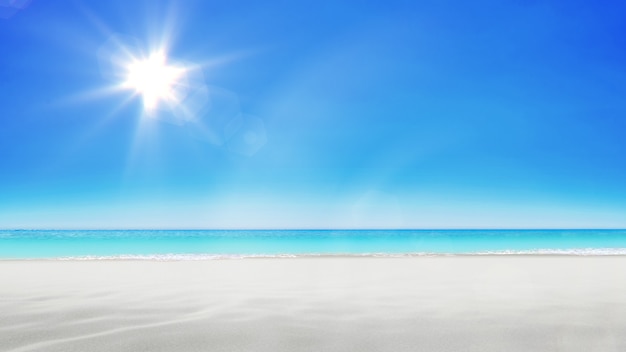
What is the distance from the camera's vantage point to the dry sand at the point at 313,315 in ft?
8.76

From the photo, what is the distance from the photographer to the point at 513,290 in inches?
196

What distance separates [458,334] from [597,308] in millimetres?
1859

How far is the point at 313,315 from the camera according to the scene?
11.5 feet

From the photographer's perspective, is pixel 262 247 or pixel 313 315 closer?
pixel 313 315

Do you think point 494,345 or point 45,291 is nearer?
point 494,345

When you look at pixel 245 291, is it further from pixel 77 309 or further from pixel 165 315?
pixel 77 309

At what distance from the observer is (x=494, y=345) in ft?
8.59

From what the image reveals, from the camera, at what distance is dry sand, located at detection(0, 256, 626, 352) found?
267 centimetres

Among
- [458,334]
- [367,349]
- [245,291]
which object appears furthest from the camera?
[245,291]

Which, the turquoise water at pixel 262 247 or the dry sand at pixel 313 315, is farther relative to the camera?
the turquoise water at pixel 262 247

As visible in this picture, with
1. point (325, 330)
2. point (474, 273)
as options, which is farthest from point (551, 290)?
point (325, 330)

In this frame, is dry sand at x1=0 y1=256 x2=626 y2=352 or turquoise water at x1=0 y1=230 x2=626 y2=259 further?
turquoise water at x1=0 y1=230 x2=626 y2=259

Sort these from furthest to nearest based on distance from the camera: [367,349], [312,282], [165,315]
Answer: [312,282] → [165,315] → [367,349]

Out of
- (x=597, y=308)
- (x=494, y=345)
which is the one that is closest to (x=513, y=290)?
(x=597, y=308)
